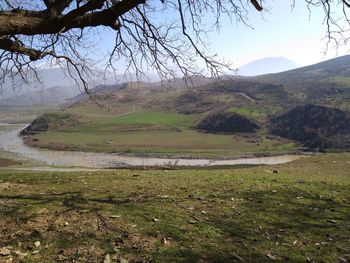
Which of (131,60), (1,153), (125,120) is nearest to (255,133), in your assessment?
(125,120)

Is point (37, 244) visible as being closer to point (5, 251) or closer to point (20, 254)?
point (20, 254)

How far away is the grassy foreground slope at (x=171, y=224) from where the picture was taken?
8203 mm

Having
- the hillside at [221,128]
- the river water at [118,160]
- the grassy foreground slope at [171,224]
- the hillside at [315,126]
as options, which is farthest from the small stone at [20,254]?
the hillside at [315,126]

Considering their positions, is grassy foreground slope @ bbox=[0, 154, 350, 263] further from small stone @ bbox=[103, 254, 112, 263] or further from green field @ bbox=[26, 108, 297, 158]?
green field @ bbox=[26, 108, 297, 158]

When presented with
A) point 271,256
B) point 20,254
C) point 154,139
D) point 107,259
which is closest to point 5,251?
point 20,254

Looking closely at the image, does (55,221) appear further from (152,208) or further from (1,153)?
(1,153)

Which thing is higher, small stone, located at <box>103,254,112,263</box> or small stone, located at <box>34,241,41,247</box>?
small stone, located at <box>34,241,41,247</box>

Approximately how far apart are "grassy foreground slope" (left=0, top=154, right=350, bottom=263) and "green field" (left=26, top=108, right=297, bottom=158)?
73000 mm

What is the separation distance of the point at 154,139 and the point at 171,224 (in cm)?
10251

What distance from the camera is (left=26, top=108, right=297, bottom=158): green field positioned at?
95.5 meters

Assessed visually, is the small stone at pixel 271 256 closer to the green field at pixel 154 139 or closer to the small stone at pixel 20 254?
the small stone at pixel 20 254

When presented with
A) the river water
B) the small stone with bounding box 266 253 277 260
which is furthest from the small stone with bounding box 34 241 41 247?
the river water

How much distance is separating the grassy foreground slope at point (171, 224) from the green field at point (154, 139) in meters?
73.0

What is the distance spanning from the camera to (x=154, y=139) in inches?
4414
